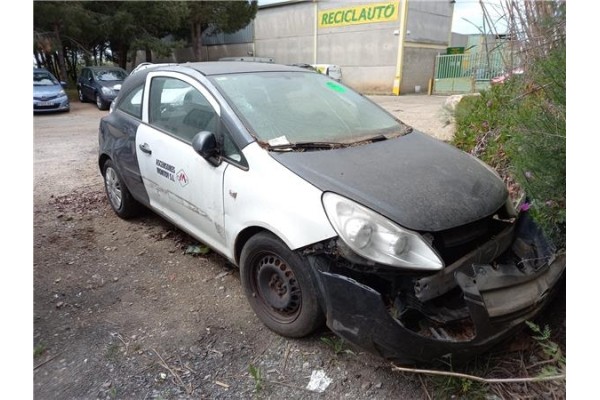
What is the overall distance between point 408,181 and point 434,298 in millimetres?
679

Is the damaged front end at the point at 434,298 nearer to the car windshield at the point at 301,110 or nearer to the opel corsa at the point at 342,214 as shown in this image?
the opel corsa at the point at 342,214

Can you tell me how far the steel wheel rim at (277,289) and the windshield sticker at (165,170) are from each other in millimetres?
1107

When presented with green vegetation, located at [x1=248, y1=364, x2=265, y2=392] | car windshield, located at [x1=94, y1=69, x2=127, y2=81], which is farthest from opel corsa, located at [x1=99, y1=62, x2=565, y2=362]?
car windshield, located at [x1=94, y1=69, x2=127, y2=81]

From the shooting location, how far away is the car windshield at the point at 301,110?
2824mm

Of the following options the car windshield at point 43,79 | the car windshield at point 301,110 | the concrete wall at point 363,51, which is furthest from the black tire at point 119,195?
the concrete wall at point 363,51

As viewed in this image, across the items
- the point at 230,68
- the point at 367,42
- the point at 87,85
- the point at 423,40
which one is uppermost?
the point at 423,40

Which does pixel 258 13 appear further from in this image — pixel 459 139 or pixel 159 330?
pixel 159 330

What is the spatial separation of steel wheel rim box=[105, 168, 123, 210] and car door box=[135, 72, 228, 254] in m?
0.84

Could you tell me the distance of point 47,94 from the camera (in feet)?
43.6

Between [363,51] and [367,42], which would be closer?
[367,42]

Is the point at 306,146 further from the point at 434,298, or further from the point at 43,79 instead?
the point at 43,79

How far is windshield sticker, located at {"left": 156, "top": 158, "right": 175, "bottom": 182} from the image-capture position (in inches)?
129

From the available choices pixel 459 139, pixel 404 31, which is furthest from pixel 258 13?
pixel 459 139

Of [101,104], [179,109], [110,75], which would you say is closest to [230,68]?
[179,109]
